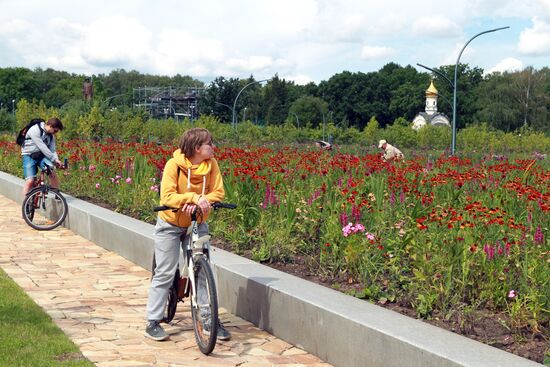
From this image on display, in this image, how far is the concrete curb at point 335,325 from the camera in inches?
170

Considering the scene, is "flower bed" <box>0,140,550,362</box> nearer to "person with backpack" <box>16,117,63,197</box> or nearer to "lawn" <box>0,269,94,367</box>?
"person with backpack" <box>16,117,63,197</box>

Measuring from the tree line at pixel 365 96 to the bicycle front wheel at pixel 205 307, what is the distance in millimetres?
73440

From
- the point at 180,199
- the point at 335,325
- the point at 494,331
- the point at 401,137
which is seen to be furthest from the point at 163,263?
the point at 401,137

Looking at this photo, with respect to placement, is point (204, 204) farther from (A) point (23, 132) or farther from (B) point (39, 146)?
(A) point (23, 132)

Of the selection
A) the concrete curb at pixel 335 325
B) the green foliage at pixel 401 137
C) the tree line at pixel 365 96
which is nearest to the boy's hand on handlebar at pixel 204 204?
the concrete curb at pixel 335 325

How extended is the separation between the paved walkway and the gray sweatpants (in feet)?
0.81

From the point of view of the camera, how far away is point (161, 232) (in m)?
5.93

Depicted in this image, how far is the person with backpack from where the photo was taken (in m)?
12.2

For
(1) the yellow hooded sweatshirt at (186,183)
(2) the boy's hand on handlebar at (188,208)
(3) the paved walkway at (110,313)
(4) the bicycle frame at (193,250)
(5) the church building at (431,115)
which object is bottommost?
(3) the paved walkway at (110,313)

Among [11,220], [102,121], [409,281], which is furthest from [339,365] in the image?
[102,121]

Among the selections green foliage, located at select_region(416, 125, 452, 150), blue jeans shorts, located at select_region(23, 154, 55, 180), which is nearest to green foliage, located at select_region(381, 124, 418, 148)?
green foliage, located at select_region(416, 125, 452, 150)

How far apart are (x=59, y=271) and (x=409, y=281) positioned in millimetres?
4276

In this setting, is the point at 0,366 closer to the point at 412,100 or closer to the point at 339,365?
the point at 339,365

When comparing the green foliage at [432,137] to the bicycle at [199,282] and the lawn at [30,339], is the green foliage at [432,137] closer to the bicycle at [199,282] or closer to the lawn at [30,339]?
the lawn at [30,339]
